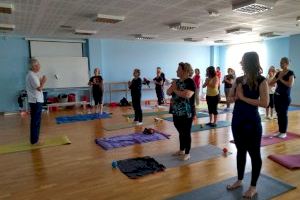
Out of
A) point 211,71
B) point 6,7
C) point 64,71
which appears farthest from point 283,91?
point 64,71

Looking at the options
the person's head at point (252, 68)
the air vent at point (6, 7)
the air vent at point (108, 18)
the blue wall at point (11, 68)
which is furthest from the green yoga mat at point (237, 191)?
the blue wall at point (11, 68)

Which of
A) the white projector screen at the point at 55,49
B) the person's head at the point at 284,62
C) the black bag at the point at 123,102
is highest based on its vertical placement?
the white projector screen at the point at 55,49

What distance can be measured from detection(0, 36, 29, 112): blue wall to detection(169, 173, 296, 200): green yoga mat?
303 inches

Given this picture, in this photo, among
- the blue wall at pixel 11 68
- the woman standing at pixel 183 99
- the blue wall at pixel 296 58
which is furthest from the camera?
the blue wall at pixel 296 58

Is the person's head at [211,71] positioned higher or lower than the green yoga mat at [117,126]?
higher

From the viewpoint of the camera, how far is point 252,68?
2.21m

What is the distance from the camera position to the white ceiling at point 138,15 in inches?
185

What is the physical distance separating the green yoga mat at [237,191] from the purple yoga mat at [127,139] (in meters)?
1.91

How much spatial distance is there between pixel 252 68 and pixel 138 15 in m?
4.01

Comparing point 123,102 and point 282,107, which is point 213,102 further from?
point 123,102

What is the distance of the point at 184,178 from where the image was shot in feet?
9.47

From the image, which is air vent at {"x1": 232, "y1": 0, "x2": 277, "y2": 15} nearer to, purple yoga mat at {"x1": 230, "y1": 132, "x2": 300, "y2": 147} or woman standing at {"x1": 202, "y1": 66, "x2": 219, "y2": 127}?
woman standing at {"x1": 202, "y1": 66, "x2": 219, "y2": 127}

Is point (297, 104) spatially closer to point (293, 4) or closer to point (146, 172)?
point (293, 4)

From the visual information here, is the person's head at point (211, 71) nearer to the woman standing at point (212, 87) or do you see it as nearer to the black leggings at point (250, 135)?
the woman standing at point (212, 87)
